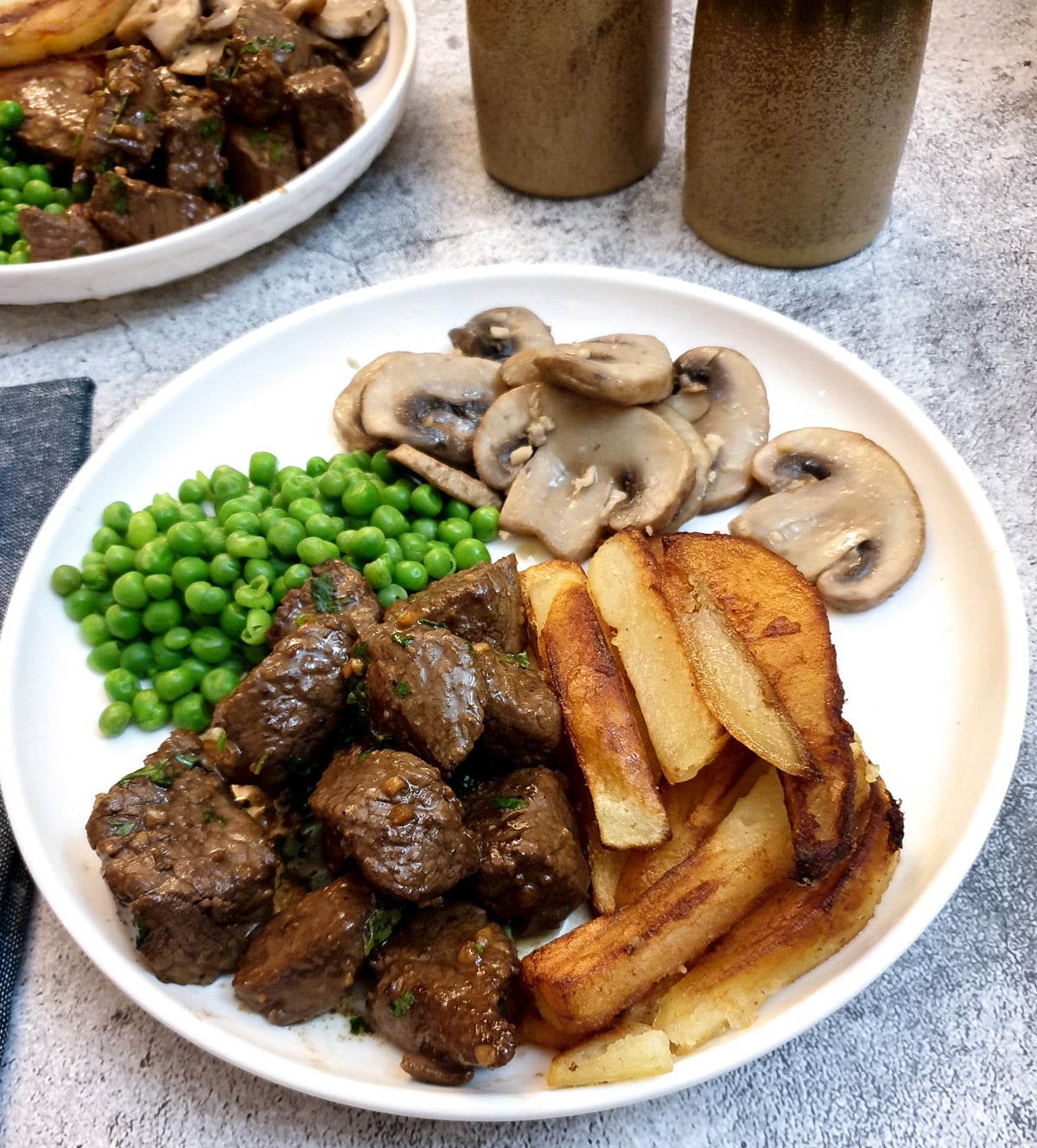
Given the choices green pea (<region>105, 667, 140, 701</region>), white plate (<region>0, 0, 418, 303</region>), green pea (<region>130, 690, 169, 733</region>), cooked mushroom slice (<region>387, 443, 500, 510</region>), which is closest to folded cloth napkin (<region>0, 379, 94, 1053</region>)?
white plate (<region>0, 0, 418, 303</region>)

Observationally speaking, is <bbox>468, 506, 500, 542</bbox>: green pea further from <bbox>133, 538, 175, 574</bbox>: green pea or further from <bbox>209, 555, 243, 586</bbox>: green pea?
<bbox>133, 538, 175, 574</bbox>: green pea

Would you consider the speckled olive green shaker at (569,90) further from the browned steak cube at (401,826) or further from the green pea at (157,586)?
the browned steak cube at (401,826)

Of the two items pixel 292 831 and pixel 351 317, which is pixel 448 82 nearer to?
pixel 351 317

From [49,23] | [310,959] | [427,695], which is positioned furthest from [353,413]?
[49,23]

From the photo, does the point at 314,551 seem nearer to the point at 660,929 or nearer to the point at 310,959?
the point at 310,959

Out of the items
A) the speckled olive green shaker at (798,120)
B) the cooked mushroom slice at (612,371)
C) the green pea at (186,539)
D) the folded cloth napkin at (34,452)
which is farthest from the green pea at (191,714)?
the speckled olive green shaker at (798,120)

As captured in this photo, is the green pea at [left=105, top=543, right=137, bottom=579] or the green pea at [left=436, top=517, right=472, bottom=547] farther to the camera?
the green pea at [left=436, top=517, right=472, bottom=547]

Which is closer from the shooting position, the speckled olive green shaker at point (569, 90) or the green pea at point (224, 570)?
the green pea at point (224, 570)
